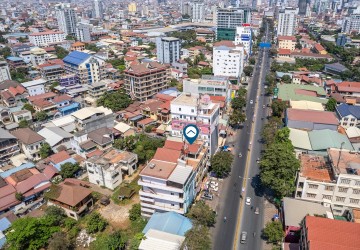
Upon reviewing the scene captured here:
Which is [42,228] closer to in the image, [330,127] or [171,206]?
[171,206]

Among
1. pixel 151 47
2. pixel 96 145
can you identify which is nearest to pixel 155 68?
pixel 96 145

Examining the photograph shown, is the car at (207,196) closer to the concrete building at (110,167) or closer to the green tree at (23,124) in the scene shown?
the concrete building at (110,167)

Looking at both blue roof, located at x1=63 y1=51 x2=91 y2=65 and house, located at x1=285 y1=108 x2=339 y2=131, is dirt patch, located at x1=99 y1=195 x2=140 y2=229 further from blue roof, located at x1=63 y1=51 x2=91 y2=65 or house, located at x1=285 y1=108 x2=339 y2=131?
blue roof, located at x1=63 y1=51 x2=91 y2=65

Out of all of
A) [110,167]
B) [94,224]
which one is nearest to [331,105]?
[110,167]

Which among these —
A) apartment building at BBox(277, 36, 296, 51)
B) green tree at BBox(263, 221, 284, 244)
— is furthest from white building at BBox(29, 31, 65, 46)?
green tree at BBox(263, 221, 284, 244)

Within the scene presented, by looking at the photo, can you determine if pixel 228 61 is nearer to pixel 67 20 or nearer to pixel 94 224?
pixel 94 224

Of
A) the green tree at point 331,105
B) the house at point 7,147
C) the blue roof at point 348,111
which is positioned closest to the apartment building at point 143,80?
the house at point 7,147
